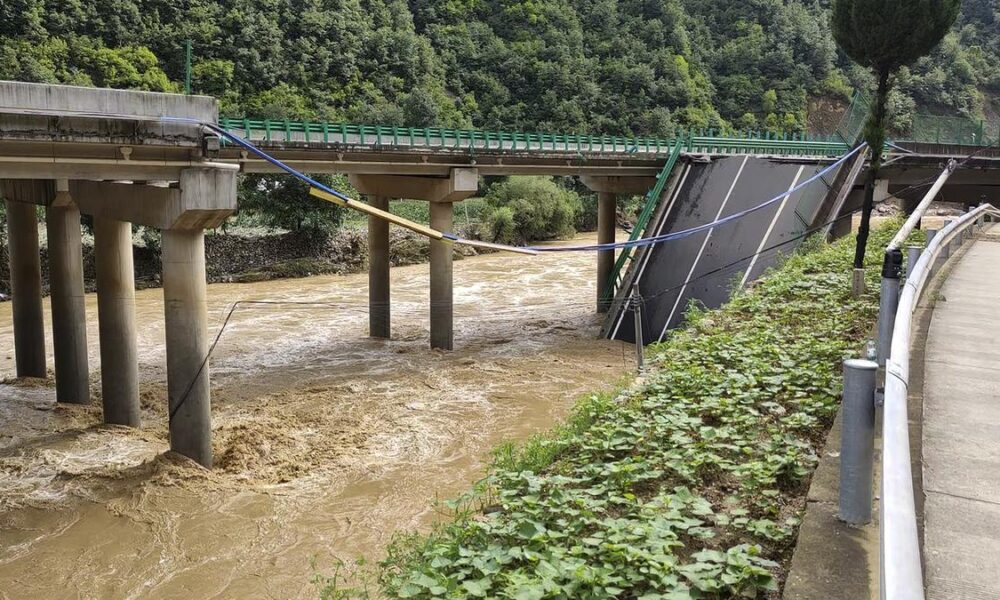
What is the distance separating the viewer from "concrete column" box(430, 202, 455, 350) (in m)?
23.9

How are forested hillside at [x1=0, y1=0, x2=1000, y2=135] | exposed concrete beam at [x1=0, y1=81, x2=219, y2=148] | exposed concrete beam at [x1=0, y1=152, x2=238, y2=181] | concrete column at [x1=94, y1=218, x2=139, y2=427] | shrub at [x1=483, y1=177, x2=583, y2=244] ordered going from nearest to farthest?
exposed concrete beam at [x1=0, y1=81, x2=219, y2=148] < exposed concrete beam at [x1=0, y1=152, x2=238, y2=181] < concrete column at [x1=94, y1=218, x2=139, y2=427] < shrub at [x1=483, y1=177, x2=583, y2=244] < forested hillside at [x1=0, y1=0, x2=1000, y2=135]

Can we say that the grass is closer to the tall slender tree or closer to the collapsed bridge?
the tall slender tree

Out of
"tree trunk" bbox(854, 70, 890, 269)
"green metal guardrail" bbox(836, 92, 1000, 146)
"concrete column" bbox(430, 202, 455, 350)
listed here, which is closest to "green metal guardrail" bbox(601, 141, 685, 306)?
"concrete column" bbox(430, 202, 455, 350)

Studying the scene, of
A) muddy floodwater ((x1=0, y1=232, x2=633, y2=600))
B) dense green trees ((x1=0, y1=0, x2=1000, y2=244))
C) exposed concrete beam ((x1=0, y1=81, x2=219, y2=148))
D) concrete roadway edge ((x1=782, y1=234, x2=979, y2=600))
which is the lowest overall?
muddy floodwater ((x1=0, y1=232, x2=633, y2=600))

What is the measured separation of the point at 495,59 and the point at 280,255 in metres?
43.7

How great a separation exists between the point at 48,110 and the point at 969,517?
12.2 meters

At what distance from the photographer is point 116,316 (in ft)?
52.1

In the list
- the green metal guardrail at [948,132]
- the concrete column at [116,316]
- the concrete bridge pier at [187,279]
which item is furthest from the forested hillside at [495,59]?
the concrete bridge pier at [187,279]

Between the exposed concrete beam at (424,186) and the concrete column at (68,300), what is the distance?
961 centimetres

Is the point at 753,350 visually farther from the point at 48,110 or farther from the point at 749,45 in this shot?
the point at 749,45

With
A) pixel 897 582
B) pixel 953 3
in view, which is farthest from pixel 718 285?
pixel 897 582

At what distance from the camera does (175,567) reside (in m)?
10.5

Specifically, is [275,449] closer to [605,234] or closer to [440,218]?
[440,218]

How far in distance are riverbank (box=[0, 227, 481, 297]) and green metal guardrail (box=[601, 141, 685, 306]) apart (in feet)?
57.1
